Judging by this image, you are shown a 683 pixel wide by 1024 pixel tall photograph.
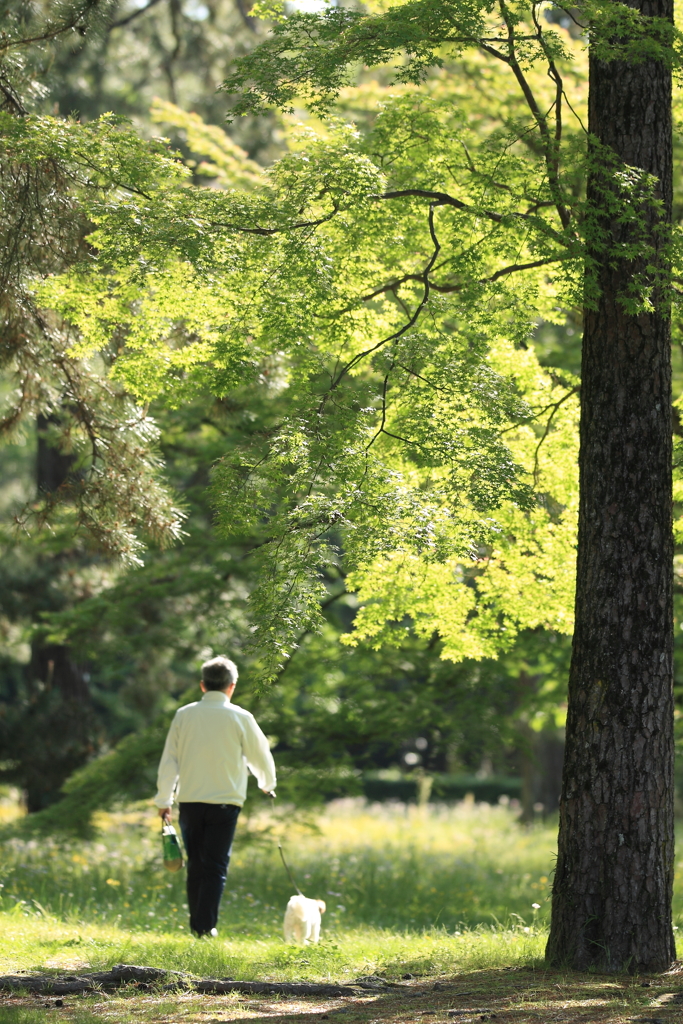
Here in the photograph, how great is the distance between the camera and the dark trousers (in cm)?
615

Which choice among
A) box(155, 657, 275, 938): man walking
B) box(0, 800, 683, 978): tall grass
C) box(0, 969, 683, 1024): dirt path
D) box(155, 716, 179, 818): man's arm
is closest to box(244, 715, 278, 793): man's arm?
box(155, 657, 275, 938): man walking

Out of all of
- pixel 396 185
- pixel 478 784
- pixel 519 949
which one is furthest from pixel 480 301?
pixel 478 784

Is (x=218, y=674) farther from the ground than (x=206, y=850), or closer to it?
farther from the ground

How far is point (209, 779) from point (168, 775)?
31 cm

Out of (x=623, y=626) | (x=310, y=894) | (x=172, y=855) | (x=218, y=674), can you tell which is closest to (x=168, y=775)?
(x=172, y=855)

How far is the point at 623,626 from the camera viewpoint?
5.44 meters

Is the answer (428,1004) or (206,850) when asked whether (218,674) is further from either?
(428,1004)

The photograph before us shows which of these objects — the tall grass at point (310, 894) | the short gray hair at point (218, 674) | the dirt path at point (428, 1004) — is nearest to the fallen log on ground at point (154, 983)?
the dirt path at point (428, 1004)

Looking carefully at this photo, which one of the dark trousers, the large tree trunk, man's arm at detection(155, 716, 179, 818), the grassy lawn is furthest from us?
man's arm at detection(155, 716, 179, 818)

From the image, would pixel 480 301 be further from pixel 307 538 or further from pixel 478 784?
pixel 478 784

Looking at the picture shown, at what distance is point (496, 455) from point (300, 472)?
112 centimetres

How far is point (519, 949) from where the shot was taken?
19.3 feet

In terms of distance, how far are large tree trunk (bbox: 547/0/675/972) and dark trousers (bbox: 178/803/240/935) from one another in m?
1.95

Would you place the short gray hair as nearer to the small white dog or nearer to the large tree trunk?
the small white dog
